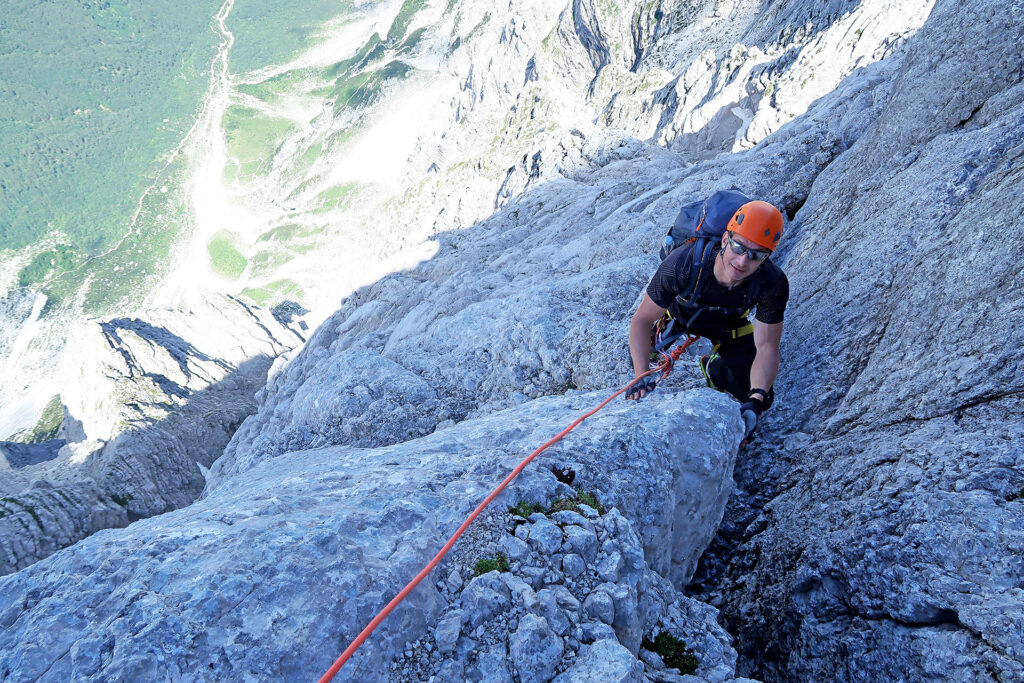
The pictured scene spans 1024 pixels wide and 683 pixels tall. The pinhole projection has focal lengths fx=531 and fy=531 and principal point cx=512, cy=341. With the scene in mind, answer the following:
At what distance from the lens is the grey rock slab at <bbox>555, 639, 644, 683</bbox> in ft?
14.8

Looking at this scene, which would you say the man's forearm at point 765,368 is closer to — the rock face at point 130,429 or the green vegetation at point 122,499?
the rock face at point 130,429

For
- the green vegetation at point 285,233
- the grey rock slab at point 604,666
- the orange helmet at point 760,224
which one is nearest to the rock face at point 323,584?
the grey rock slab at point 604,666

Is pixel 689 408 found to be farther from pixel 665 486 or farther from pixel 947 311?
pixel 947 311

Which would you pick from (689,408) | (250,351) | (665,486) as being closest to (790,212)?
(689,408)

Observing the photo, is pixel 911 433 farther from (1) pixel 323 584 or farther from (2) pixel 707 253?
(1) pixel 323 584

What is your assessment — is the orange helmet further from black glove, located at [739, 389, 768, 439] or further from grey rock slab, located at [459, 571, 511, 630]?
grey rock slab, located at [459, 571, 511, 630]

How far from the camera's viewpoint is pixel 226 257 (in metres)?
191

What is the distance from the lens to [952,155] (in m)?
9.19

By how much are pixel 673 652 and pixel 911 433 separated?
3773 millimetres

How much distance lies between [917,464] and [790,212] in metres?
11.6

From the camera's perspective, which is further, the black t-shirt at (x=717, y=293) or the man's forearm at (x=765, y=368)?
the man's forearm at (x=765, y=368)

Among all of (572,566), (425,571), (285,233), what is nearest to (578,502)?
(572,566)

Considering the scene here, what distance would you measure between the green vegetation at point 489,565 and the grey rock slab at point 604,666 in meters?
1.03

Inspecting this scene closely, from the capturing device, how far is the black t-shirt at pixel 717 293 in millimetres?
7719
